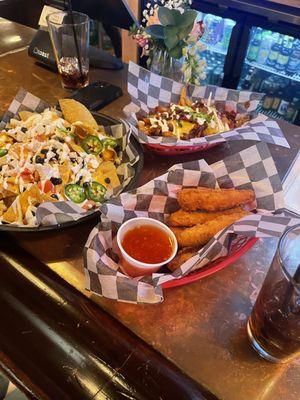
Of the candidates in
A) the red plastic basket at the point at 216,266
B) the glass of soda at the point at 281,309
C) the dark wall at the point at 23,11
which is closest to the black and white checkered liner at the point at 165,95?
the red plastic basket at the point at 216,266

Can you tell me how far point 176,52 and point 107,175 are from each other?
71 cm

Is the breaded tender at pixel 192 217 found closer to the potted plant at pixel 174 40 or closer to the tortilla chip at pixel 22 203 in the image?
the tortilla chip at pixel 22 203

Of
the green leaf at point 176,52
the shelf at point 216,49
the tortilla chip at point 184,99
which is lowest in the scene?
the shelf at point 216,49

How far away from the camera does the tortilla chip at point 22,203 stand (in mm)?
994

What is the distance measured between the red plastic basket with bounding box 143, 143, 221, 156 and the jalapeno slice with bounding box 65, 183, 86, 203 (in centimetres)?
32

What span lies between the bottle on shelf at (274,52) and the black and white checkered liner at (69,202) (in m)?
2.45

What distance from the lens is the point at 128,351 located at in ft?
2.66

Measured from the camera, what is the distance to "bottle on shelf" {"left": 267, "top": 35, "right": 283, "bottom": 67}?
311 centimetres

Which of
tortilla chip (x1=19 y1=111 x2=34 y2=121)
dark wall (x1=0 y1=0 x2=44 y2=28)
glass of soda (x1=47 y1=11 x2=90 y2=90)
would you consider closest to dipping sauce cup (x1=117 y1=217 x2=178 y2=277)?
tortilla chip (x1=19 y1=111 x2=34 y2=121)

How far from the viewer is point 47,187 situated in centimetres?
108

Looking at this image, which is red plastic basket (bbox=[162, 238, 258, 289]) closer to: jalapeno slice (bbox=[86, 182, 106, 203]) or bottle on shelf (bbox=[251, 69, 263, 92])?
jalapeno slice (bbox=[86, 182, 106, 203])

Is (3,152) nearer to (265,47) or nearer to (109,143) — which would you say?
(109,143)

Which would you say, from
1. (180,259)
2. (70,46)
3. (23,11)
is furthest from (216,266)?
(23,11)

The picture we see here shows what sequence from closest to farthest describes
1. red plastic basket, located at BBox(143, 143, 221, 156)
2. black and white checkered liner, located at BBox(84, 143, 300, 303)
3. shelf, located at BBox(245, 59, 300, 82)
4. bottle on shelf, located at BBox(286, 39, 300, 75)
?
black and white checkered liner, located at BBox(84, 143, 300, 303) < red plastic basket, located at BBox(143, 143, 221, 156) < bottle on shelf, located at BBox(286, 39, 300, 75) < shelf, located at BBox(245, 59, 300, 82)
